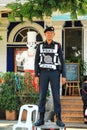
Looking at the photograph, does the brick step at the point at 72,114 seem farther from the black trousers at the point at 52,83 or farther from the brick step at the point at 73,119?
the black trousers at the point at 52,83

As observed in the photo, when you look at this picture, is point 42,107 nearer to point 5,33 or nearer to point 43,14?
point 43,14

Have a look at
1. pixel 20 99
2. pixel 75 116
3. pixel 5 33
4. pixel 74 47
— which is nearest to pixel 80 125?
pixel 75 116

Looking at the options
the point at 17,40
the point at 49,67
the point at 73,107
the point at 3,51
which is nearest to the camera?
the point at 49,67

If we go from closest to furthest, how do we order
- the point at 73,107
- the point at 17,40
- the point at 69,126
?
1. the point at 69,126
2. the point at 73,107
3. the point at 17,40

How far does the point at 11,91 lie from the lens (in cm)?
1466

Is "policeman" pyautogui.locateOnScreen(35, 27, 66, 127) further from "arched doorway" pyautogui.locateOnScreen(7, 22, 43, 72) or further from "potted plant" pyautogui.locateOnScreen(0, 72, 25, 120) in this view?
"arched doorway" pyautogui.locateOnScreen(7, 22, 43, 72)

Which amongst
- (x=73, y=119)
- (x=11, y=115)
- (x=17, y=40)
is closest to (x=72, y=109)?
(x=73, y=119)

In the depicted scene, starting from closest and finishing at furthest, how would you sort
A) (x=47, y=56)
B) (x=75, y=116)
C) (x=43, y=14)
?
(x=43, y=14) → (x=47, y=56) → (x=75, y=116)

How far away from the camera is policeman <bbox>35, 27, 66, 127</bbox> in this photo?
24.8 ft

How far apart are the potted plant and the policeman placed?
6.85m

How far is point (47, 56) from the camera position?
7543mm

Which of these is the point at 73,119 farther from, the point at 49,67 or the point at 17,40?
the point at 49,67

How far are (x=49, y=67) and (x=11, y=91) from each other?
728 centimetres

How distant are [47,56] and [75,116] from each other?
23.1 ft
